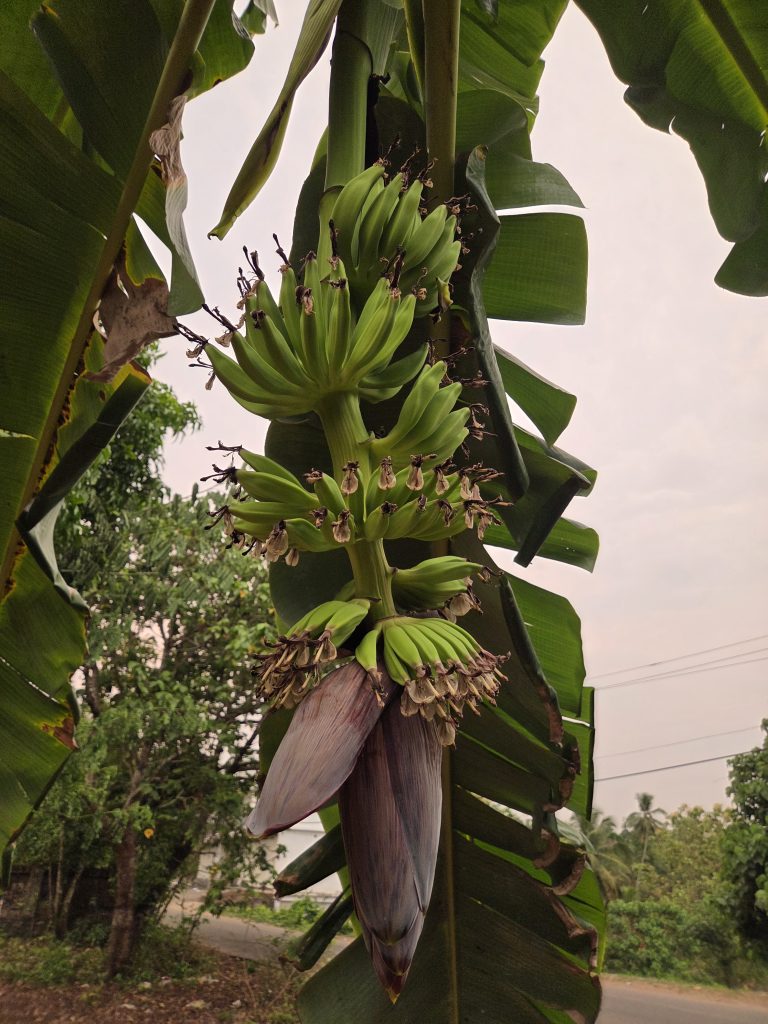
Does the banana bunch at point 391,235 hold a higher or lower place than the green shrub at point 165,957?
higher

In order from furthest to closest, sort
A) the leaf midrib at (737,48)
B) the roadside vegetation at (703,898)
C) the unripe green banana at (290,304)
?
the roadside vegetation at (703,898) → the leaf midrib at (737,48) → the unripe green banana at (290,304)

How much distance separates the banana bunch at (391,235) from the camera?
0.65 meters

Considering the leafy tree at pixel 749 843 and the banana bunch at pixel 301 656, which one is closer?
the banana bunch at pixel 301 656

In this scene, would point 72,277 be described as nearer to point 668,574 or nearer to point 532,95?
point 532,95

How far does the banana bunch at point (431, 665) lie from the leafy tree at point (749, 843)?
981 cm

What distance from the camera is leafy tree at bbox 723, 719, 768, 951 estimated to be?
8594 millimetres

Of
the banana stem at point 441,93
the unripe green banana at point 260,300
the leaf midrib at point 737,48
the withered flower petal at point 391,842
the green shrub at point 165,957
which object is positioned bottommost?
the green shrub at point 165,957

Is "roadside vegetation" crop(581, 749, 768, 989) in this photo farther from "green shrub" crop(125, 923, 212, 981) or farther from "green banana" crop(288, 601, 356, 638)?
"green banana" crop(288, 601, 356, 638)

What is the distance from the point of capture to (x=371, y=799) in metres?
0.45

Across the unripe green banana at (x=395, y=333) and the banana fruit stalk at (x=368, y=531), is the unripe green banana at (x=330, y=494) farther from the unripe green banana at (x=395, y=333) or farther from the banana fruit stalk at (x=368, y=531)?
the unripe green banana at (x=395, y=333)

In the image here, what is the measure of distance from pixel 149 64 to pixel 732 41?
775mm

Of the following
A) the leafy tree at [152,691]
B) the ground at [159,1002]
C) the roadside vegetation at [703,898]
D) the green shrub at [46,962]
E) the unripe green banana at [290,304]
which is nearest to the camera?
the unripe green banana at [290,304]

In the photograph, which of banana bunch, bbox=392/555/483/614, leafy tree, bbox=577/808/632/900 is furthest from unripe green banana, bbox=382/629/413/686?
leafy tree, bbox=577/808/632/900

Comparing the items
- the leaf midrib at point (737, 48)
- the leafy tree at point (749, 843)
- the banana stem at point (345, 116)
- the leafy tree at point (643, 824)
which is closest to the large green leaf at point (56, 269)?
the banana stem at point (345, 116)
